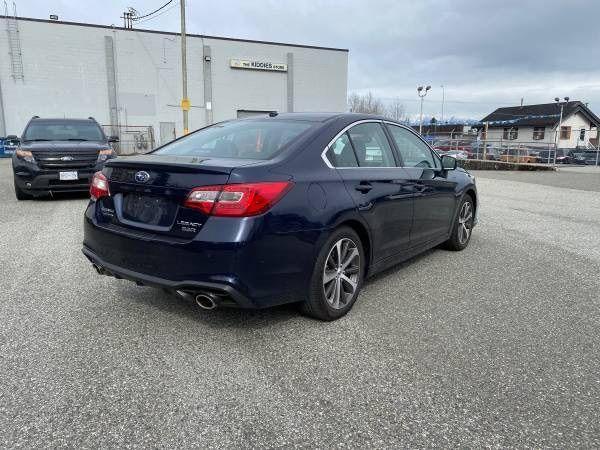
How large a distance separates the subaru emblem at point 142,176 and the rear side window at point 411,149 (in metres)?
2.41

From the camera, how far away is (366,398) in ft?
8.70

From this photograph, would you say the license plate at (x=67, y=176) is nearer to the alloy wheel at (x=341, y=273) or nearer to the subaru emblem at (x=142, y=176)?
the subaru emblem at (x=142, y=176)

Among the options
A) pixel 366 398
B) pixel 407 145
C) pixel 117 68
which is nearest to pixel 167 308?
pixel 366 398

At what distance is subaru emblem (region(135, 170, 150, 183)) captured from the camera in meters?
3.26

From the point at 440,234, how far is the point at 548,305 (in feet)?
4.73

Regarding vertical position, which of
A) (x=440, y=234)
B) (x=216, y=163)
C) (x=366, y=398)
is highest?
(x=216, y=163)

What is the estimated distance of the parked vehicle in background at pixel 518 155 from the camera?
91.3 ft

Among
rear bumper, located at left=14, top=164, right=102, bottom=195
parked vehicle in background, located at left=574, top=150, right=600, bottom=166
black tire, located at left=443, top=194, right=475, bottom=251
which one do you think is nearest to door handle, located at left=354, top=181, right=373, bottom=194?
black tire, located at left=443, top=194, right=475, bottom=251

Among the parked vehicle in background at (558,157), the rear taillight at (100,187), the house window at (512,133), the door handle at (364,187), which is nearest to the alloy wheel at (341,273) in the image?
the door handle at (364,187)

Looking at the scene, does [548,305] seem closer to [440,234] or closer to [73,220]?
[440,234]

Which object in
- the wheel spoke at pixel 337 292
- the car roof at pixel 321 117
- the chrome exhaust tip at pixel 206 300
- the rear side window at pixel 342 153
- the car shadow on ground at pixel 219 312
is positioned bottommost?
the car shadow on ground at pixel 219 312

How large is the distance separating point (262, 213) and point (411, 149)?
2.45m

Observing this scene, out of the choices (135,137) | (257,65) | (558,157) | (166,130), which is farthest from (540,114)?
(135,137)

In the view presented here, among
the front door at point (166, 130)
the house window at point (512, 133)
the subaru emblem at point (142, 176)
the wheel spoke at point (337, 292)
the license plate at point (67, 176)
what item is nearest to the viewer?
the subaru emblem at point (142, 176)
